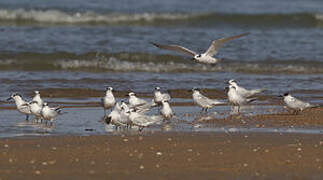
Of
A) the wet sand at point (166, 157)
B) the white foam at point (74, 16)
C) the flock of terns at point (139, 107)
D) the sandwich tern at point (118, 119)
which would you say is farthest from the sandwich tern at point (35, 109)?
the white foam at point (74, 16)

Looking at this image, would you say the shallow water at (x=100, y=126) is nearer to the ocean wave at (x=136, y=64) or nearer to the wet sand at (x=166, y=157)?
the wet sand at (x=166, y=157)

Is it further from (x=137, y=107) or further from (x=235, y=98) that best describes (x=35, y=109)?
(x=235, y=98)

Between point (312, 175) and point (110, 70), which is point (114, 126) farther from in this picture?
point (110, 70)

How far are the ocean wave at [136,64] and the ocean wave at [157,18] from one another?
7.54 meters

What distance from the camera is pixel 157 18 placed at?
2925 cm

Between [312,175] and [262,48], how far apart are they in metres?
15.0

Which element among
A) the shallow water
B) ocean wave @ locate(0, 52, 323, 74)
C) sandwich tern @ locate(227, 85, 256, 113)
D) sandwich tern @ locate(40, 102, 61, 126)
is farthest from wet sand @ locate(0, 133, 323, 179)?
ocean wave @ locate(0, 52, 323, 74)

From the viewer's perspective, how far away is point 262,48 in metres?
Result: 22.4

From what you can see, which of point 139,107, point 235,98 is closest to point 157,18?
point 235,98

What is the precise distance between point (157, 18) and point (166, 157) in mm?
21166

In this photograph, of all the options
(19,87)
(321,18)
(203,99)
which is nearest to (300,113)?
(203,99)

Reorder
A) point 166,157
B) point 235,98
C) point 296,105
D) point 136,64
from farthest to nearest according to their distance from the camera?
point 136,64, point 235,98, point 296,105, point 166,157

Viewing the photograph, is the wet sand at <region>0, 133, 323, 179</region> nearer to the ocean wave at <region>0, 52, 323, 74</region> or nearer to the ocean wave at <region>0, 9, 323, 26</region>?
the ocean wave at <region>0, 52, 323, 74</region>

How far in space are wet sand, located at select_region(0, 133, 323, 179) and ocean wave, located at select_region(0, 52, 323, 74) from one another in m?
9.19
